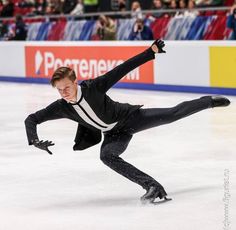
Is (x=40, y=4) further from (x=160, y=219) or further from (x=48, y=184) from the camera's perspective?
(x=160, y=219)

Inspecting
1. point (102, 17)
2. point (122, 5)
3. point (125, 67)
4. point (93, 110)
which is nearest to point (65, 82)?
point (93, 110)

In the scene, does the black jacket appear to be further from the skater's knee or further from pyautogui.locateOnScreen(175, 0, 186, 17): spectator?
pyautogui.locateOnScreen(175, 0, 186, 17): spectator

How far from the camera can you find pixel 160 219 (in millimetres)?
4227

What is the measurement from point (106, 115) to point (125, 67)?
385 millimetres

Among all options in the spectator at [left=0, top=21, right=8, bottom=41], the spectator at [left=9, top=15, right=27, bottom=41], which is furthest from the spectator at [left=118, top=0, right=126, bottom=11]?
the spectator at [left=0, top=21, right=8, bottom=41]

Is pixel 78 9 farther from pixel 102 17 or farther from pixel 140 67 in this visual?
pixel 140 67

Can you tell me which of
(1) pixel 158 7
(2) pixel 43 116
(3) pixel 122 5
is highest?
(2) pixel 43 116

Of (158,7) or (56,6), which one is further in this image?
(56,6)

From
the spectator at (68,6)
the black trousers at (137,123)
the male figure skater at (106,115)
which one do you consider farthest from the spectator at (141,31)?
the male figure skater at (106,115)

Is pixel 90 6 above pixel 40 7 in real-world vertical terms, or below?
above

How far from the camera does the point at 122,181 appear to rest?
544cm

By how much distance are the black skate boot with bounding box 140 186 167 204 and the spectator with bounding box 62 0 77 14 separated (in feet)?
43.3

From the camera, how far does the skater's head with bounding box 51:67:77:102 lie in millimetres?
4504

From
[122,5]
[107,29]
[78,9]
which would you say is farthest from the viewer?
[78,9]
